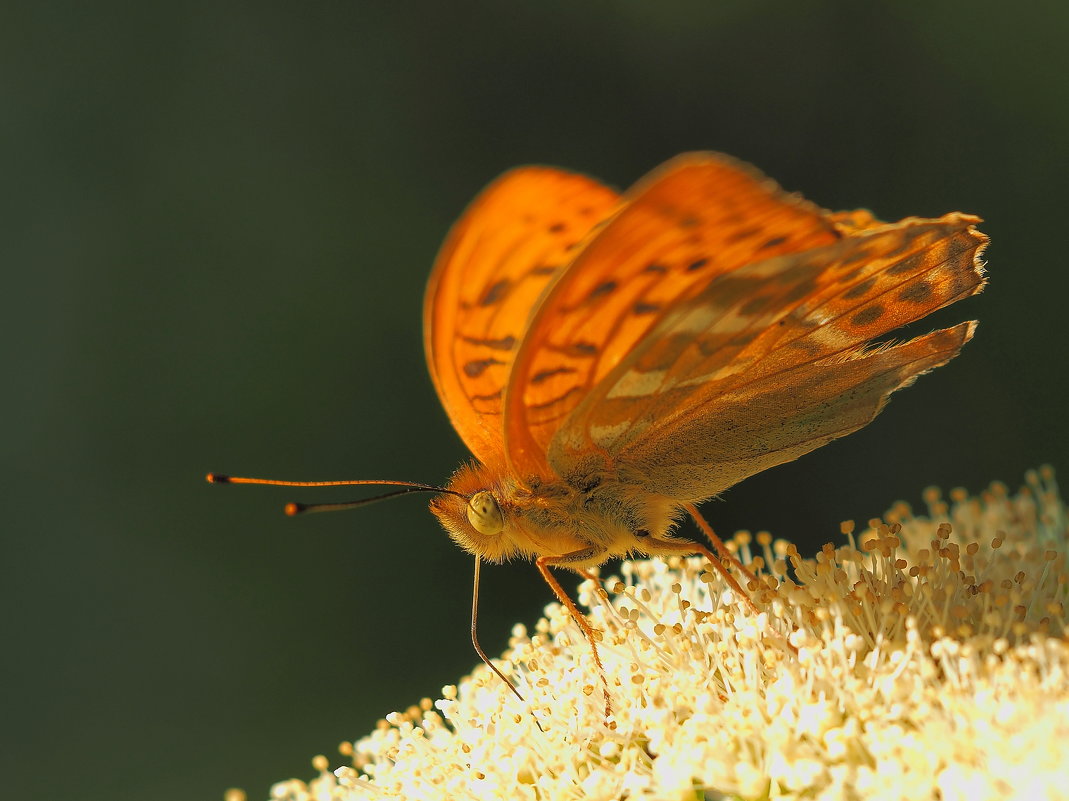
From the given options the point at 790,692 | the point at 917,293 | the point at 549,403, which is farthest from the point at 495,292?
the point at 790,692

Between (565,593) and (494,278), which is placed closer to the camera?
(565,593)

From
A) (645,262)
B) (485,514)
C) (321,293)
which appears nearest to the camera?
(645,262)

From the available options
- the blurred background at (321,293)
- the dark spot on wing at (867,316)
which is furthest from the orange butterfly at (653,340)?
the blurred background at (321,293)

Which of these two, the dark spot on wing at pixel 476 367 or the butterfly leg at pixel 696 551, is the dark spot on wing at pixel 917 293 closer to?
the butterfly leg at pixel 696 551

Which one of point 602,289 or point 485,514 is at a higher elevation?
point 602,289

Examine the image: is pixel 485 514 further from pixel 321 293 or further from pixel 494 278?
pixel 321 293

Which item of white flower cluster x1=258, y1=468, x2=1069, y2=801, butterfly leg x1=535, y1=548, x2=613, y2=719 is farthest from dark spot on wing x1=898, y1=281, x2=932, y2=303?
butterfly leg x1=535, y1=548, x2=613, y2=719

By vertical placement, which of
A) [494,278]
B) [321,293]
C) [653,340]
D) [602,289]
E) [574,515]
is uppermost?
[321,293]
